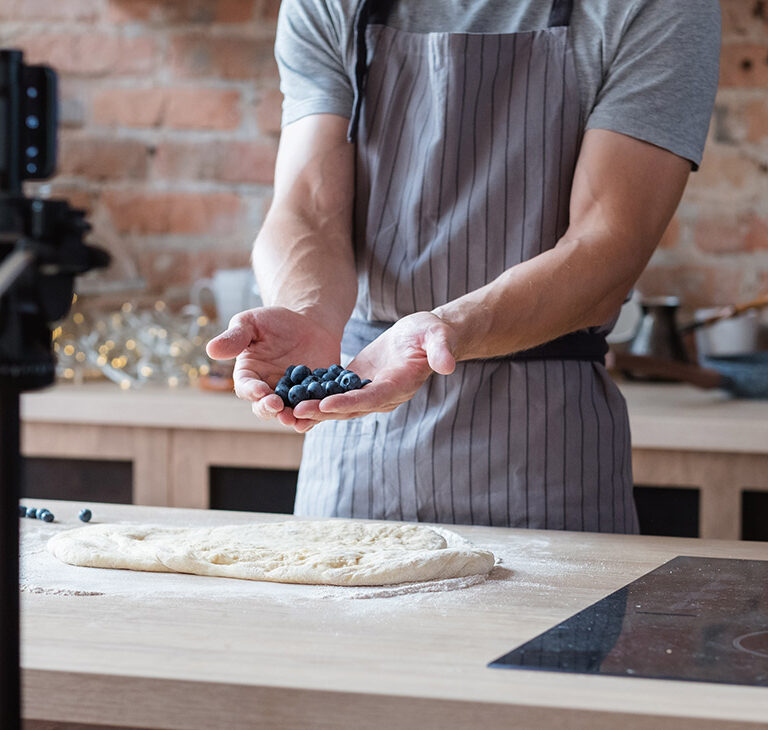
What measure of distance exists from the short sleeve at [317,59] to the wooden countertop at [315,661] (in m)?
0.73

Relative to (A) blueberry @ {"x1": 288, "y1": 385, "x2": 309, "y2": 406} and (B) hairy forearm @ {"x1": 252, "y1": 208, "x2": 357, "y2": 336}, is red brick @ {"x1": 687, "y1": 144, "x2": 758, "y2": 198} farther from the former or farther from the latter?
(A) blueberry @ {"x1": 288, "y1": 385, "x2": 309, "y2": 406}

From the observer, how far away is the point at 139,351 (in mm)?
2227

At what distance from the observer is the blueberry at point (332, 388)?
1.06 m

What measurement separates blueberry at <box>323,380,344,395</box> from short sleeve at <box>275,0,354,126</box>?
0.52 metres

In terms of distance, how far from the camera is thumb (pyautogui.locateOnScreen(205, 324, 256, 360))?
3.64 feet

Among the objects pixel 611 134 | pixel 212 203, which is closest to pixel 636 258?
pixel 611 134

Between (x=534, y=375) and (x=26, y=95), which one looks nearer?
(x=26, y=95)

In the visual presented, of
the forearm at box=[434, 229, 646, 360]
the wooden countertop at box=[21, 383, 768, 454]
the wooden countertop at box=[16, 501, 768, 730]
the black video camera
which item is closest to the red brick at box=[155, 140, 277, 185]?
the wooden countertop at box=[21, 383, 768, 454]

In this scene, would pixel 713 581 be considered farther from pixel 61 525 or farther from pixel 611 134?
pixel 61 525

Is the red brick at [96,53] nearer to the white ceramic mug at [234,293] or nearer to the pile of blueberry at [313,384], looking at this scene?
the white ceramic mug at [234,293]

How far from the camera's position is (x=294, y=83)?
149cm

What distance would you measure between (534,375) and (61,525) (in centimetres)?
57

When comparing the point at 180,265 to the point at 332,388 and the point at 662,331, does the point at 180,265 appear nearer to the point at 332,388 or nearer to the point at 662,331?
the point at 662,331

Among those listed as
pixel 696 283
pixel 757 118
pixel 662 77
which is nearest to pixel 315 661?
pixel 662 77
